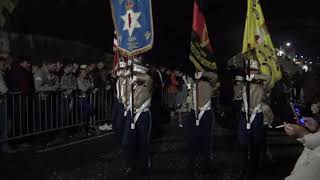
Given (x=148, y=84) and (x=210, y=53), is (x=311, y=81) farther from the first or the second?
(x=210, y=53)

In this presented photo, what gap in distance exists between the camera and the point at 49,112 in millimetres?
11734

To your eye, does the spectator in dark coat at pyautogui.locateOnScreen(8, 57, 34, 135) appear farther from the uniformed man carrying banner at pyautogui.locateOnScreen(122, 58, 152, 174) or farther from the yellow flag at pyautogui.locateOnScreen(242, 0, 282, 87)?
the yellow flag at pyautogui.locateOnScreen(242, 0, 282, 87)

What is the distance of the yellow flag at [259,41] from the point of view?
28.9 feet

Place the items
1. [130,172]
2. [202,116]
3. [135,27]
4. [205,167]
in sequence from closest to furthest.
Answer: [135,27], [130,172], [205,167], [202,116]

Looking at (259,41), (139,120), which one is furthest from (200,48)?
(139,120)

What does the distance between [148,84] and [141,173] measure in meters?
1.43

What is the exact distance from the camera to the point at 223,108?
17.0 m

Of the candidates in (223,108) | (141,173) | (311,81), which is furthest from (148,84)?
(223,108)

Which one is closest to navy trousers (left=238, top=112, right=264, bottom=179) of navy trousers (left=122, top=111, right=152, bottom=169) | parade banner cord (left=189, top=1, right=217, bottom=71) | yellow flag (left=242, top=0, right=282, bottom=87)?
yellow flag (left=242, top=0, right=282, bottom=87)

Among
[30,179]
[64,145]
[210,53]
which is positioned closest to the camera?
[30,179]

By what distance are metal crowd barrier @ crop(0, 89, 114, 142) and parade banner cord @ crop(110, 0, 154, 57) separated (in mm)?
3233

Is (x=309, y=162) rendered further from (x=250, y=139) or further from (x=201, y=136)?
(x=201, y=136)

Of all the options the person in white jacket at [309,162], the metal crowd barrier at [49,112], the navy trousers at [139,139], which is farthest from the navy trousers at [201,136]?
the person in white jacket at [309,162]

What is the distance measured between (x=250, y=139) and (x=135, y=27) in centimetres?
254
